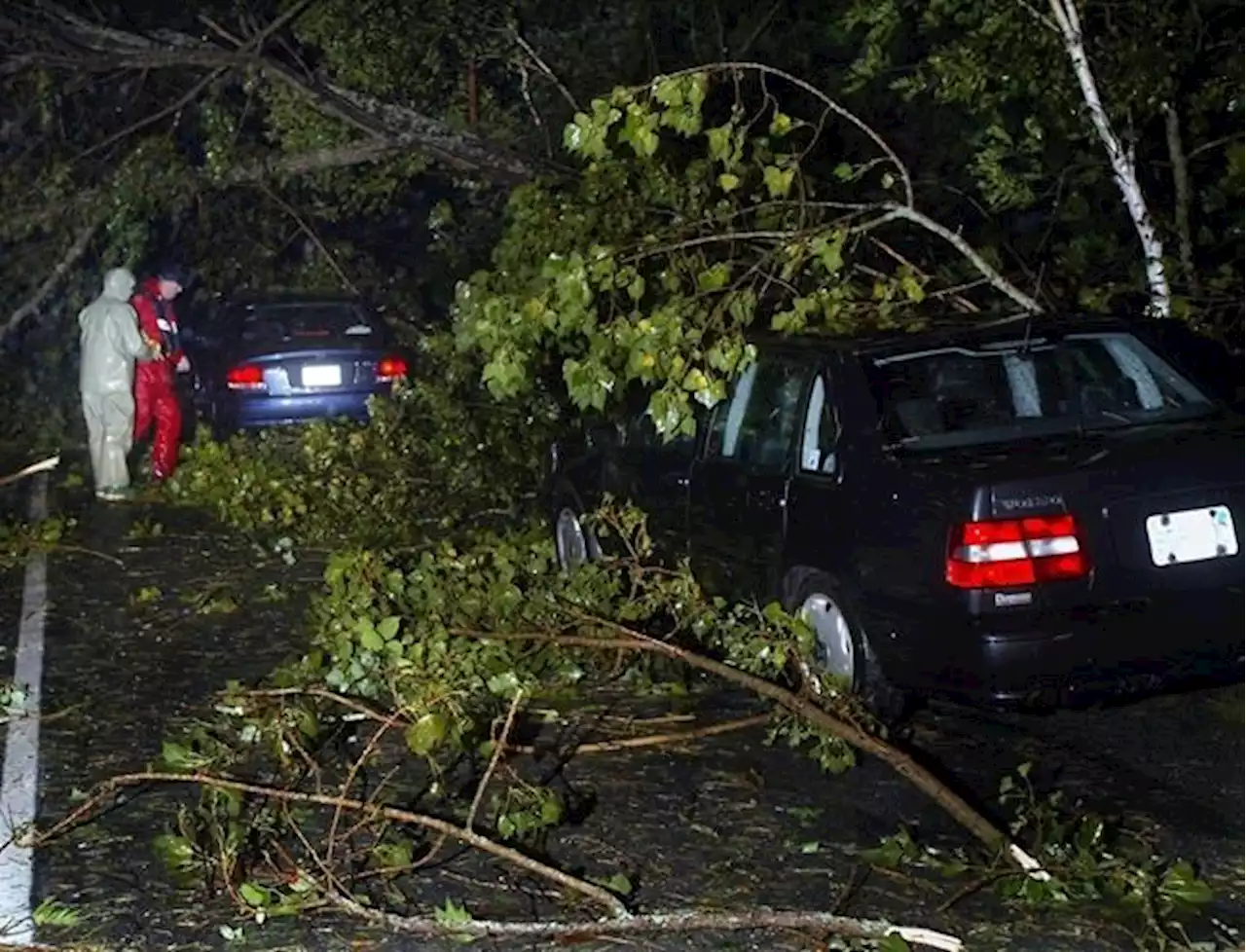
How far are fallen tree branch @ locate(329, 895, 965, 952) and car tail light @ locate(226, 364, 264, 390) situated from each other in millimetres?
12070

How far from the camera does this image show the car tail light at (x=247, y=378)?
1761 centimetres

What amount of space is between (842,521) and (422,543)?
195 inches

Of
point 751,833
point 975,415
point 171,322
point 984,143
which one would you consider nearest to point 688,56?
point 984,143

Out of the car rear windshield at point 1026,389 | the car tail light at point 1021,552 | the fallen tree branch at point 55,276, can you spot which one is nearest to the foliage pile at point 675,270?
the car rear windshield at point 1026,389

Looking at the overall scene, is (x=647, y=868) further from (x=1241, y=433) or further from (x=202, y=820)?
(x=1241, y=433)

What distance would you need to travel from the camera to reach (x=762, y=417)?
28.3 ft

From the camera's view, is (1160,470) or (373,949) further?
(1160,470)

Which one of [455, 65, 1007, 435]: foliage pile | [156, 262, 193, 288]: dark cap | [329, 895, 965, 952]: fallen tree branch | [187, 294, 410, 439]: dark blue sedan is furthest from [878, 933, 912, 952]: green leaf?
[156, 262, 193, 288]: dark cap

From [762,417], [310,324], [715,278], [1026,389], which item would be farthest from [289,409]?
[1026,389]

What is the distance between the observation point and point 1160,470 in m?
7.33

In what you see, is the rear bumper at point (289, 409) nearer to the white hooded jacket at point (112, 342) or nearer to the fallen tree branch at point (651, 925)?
the white hooded jacket at point (112, 342)

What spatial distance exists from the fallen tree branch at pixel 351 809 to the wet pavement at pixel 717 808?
0.28 feet

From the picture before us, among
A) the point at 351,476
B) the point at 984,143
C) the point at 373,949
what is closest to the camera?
the point at 373,949

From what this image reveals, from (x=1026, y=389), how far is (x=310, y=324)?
11.4 m
